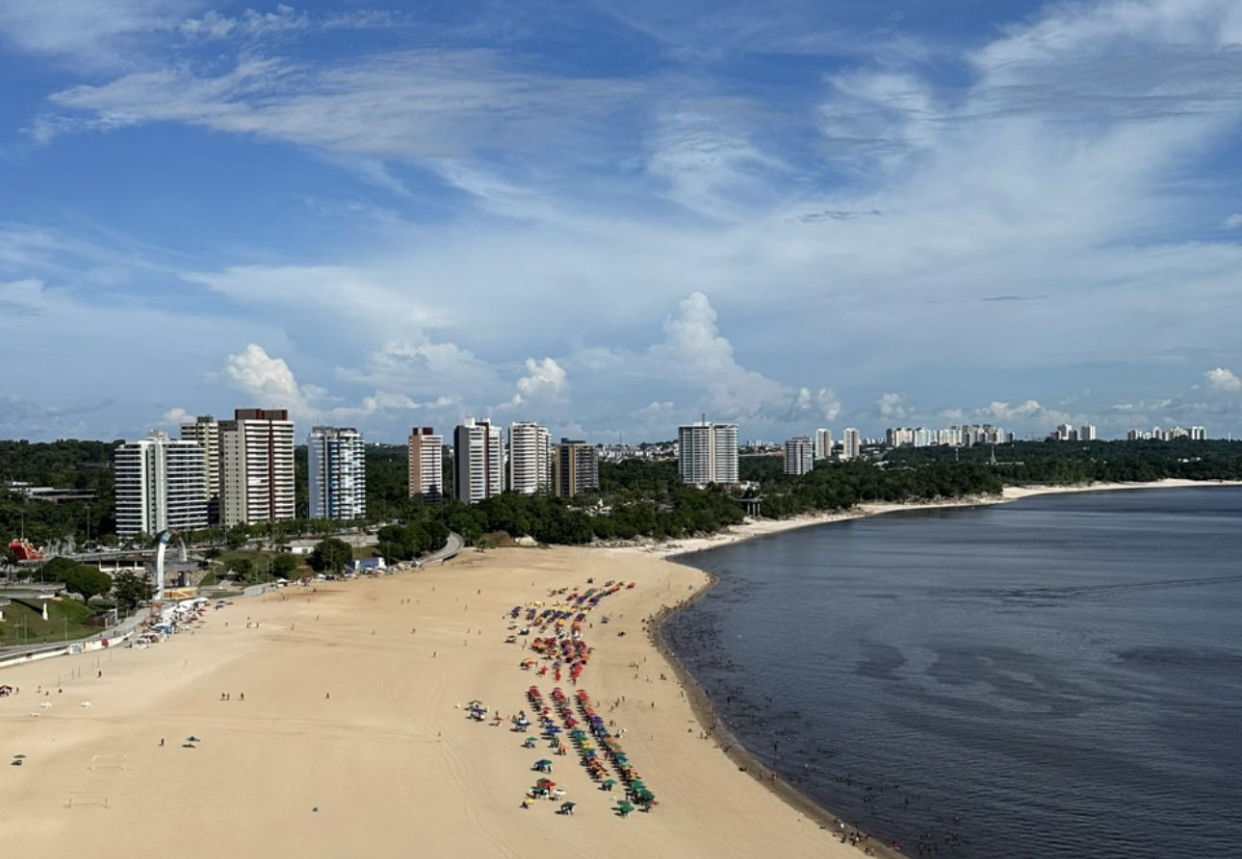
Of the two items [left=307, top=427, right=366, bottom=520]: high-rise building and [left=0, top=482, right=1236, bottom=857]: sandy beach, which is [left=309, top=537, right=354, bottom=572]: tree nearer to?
[left=0, top=482, right=1236, bottom=857]: sandy beach

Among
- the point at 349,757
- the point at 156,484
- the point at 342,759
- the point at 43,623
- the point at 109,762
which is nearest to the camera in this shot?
the point at 109,762

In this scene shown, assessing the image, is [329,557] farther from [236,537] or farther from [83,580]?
[83,580]

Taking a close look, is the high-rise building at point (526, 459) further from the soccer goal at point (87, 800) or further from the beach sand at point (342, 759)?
the soccer goal at point (87, 800)

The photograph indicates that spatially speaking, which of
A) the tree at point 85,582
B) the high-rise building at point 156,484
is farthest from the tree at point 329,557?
the high-rise building at point 156,484

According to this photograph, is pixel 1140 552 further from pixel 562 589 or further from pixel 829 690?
pixel 829 690

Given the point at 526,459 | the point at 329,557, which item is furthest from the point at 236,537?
the point at 526,459

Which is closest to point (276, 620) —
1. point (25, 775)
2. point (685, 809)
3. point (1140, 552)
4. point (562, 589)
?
point (562, 589)
